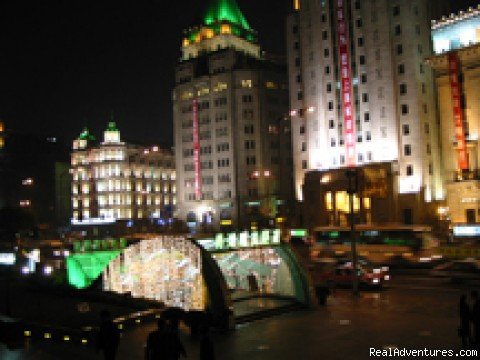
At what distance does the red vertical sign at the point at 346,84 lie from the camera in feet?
254

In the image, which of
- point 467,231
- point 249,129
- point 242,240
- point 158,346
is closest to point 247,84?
point 249,129

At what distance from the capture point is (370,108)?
3044 inches

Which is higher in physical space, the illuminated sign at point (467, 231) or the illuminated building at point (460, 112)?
the illuminated building at point (460, 112)

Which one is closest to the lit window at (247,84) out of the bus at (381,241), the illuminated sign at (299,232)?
the illuminated sign at (299,232)

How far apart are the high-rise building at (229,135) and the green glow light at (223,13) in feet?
4.72

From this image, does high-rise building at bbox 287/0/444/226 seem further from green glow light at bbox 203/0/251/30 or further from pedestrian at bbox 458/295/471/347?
pedestrian at bbox 458/295/471/347

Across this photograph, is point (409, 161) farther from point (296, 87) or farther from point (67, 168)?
point (67, 168)

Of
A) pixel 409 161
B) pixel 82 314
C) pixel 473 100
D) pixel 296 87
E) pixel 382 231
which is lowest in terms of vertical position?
pixel 82 314

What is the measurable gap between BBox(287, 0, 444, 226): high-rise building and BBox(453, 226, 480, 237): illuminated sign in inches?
607

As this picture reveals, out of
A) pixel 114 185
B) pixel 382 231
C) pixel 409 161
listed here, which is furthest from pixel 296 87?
pixel 114 185

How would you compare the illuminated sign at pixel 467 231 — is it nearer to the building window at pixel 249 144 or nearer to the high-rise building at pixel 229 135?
the high-rise building at pixel 229 135

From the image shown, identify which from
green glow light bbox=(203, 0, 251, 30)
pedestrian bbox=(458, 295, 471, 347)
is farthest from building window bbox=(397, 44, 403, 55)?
pedestrian bbox=(458, 295, 471, 347)

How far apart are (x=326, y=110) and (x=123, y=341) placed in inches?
2641

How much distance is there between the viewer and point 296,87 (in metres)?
88.2
